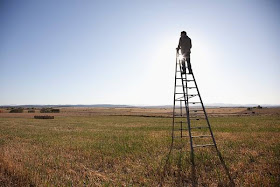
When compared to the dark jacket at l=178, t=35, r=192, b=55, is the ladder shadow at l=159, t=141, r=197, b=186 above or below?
below

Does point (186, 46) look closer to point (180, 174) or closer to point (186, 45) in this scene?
point (186, 45)

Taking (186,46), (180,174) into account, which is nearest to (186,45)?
(186,46)

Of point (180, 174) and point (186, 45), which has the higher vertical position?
point (186, 45)

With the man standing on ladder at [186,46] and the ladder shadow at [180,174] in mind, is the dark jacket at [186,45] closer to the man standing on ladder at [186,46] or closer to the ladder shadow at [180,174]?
the man standing on ladder at [186,46]

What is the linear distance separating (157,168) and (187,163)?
1.64 metres

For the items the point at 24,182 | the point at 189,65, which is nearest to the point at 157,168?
the point at 24,182

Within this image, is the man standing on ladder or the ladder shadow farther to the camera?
the man standing on ladder

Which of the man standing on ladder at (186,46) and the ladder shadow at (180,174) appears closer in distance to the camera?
the ladder shadow at (180,174)

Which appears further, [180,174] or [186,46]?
[186,46]

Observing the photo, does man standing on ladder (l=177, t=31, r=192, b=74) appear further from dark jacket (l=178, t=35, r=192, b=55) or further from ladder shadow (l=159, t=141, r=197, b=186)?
ladder shadow (l=159, t=141, r=197, b=186)

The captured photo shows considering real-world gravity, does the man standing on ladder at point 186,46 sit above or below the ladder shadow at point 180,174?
above

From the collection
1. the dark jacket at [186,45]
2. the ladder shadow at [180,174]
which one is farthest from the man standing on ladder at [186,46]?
the ladder shadow at [180,174]

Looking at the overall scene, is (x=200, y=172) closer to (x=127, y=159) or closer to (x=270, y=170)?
(x=270, y=170)

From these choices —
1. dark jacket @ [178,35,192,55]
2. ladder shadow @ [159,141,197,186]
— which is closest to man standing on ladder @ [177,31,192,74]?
dark jacket @ [178,35,192,55]
